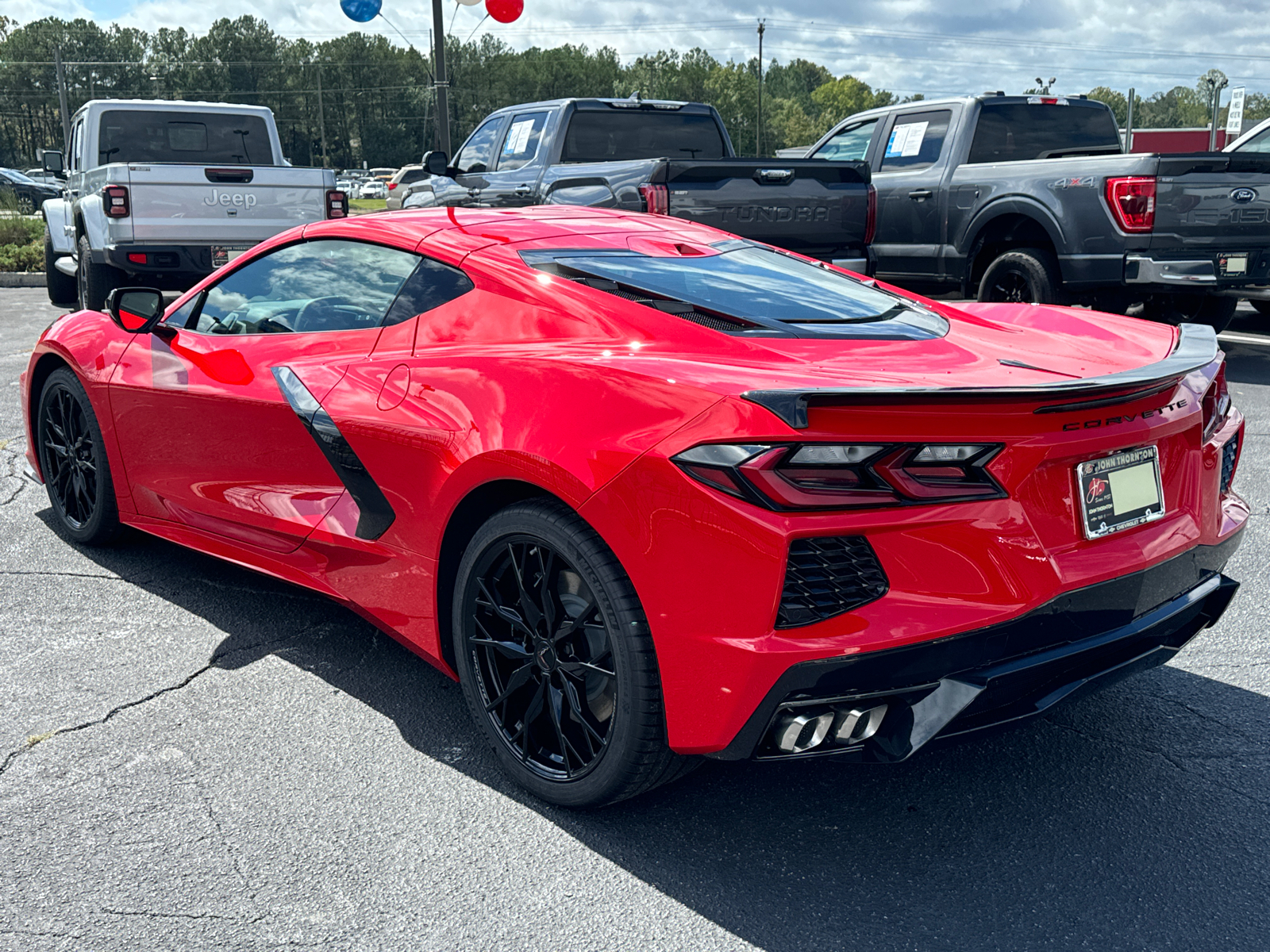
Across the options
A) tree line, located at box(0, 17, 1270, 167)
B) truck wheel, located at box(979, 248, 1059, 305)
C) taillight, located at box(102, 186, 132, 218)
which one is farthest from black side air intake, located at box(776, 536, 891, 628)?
tree line, located at box(0, 17, 1270, 167)

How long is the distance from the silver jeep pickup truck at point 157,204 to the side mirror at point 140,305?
6.52m

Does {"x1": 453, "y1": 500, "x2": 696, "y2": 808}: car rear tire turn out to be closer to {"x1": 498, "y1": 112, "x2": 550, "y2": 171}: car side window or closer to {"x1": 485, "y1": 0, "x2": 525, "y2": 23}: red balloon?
{"x1": 498, "y1": 112, "x2": 550, "y2": 171}: car side window

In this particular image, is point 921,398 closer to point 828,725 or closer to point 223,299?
point 828,725

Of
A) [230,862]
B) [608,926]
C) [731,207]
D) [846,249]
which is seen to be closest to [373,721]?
[230,862]

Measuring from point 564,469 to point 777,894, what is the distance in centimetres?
103

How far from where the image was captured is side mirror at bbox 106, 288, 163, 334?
4273mm

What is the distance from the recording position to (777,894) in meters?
2.49

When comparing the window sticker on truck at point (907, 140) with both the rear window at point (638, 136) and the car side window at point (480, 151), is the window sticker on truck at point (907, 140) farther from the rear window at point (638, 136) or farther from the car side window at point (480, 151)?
the car side window at point (480, 151)

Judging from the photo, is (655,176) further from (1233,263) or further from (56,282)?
(56,282)

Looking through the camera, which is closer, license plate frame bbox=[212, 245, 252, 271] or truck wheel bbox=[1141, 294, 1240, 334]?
truck wheel bbox=[1141, 294, 1240, 334]

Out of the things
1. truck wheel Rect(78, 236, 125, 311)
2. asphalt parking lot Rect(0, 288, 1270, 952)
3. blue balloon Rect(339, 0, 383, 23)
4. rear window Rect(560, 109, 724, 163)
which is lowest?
asphalt parking lot Rect(0, 288, 1270, 952)

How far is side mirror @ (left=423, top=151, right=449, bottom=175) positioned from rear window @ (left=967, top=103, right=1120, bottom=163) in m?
4.91

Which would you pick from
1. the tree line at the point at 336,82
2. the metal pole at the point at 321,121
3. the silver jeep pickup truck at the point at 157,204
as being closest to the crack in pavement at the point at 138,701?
the silver jeep pickup truck at the point at 157,204

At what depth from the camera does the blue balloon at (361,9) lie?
15.2m
